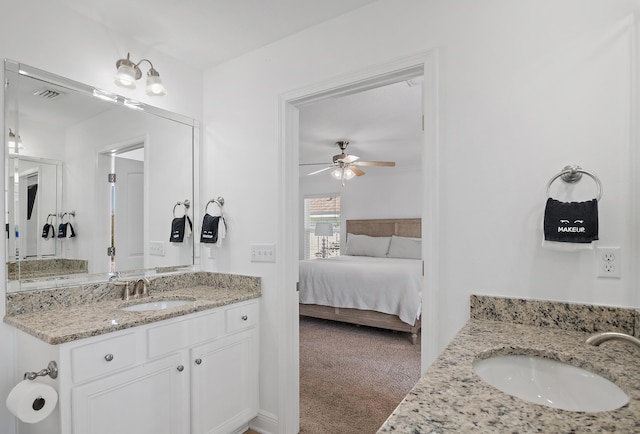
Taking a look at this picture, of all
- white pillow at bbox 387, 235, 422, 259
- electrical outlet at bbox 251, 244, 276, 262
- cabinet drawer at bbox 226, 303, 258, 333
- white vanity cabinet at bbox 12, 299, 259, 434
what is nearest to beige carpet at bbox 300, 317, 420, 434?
white vanity cabinet at bbox 12, 299, 259, 434

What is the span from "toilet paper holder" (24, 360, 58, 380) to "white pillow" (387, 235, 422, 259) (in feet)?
17.3

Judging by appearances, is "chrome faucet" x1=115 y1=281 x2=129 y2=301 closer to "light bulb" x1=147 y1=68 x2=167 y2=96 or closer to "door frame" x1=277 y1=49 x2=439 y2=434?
"door frame" x1=277 y1=49 x2=439 y2=434

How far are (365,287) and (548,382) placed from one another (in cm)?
321

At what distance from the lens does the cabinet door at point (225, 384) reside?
72.0 inches

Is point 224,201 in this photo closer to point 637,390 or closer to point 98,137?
point 98,137

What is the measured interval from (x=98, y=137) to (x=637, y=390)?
8.26 feet

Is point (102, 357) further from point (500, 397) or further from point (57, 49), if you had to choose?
point (57, 49)

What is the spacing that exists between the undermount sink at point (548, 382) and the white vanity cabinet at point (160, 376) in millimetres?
1396

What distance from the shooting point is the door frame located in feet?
5.34

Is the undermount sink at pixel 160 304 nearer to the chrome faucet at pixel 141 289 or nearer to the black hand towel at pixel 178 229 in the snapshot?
the chrome faucet at pixel 141 289

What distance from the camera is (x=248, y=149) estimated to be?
7.68ft

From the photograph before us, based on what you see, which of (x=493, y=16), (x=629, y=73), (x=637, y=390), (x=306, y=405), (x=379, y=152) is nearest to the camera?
(x=637, y=390)

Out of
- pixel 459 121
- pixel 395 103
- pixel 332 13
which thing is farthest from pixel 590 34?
pixel 395 103

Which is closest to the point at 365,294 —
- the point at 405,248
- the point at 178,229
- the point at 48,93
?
the point at 405,248
